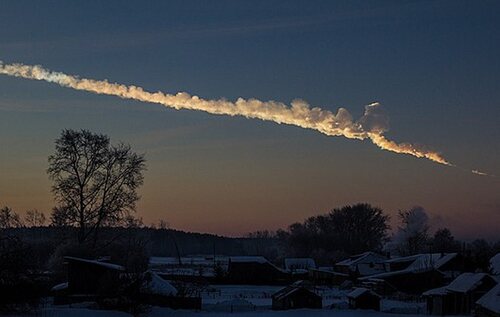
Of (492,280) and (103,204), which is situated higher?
(103,204)

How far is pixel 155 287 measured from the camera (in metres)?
51.8

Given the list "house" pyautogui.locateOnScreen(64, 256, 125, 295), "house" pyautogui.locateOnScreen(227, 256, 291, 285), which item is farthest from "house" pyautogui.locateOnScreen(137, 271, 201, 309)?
"house" pyautogui.locateOnScreen(227, 256, 291, 285)

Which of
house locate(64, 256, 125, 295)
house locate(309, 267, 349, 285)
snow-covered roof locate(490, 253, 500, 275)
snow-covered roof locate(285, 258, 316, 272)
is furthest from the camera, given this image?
snow-covered roof locate(285, 258, 316, 272)

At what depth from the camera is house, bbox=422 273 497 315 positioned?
166 feet

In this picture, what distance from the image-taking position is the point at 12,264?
3944 centimetres

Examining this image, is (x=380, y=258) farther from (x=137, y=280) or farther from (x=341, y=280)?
(x=137, y=280)

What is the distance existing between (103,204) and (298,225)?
108 meters

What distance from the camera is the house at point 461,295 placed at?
50531mm

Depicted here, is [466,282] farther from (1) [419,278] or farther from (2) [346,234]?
(2) [346,234]

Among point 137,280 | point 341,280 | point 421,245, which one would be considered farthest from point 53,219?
point 421,245

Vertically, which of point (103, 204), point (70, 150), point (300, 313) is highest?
point (70, 150)

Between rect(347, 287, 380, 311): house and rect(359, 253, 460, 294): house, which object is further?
rect(359, 253, 460, 294): house

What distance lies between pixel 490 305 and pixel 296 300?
60.5 feet

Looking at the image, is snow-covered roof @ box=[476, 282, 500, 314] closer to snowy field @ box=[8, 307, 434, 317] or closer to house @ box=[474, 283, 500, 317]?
house @ box=[474, 283, 500, 317]
